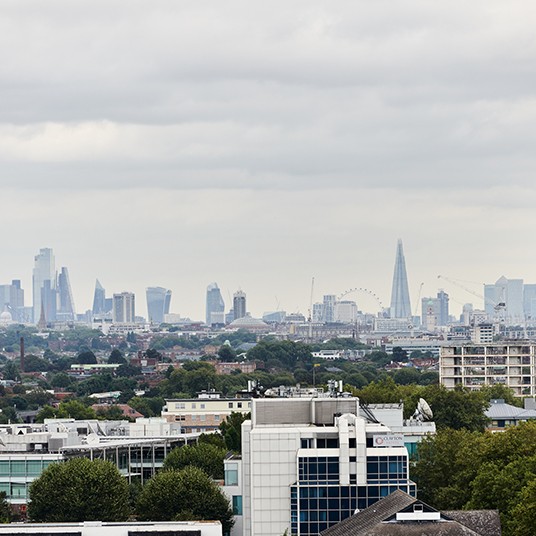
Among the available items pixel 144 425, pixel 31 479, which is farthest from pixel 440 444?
pixel 144 425

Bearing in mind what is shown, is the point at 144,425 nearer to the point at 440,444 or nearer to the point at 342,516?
the point at 440,444

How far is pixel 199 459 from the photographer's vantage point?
94.1 metres

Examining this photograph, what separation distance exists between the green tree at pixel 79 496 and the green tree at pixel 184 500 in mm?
1086

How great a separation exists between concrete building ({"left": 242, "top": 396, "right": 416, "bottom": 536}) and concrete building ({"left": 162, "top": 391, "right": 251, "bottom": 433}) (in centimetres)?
7713

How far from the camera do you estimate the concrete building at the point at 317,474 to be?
6850 centimetres

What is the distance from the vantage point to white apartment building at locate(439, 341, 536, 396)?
164m

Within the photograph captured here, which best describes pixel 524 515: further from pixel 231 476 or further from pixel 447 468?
pixel 231 476

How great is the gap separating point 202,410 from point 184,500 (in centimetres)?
7160

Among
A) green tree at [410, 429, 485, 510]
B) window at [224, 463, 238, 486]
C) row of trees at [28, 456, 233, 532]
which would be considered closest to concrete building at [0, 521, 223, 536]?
green tree at [410, 429, 485, 510]

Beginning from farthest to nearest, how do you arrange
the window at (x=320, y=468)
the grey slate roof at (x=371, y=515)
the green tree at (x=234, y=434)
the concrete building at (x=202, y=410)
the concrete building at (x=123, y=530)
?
the concrete building at (x=202, y=410), the green tree at (x=234, y=434), the window at (x=320, y=468), the concrete building at (x=123, y=530), the grey slate roof at (x=371, y=515)

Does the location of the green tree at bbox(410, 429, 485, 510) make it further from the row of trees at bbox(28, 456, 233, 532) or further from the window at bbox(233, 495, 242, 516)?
the row of trees at bbox(28, 456, 233, 532)

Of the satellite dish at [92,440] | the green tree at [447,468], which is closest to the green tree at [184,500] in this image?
the green tree at [447,468]

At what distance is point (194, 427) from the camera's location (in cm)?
14838

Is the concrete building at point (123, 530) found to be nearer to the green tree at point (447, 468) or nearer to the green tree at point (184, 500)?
the green tree at point (447, 468)
